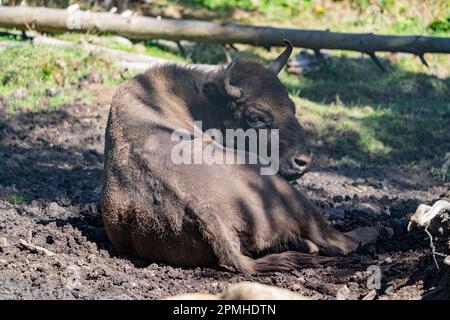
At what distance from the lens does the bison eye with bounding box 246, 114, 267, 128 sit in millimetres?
8297

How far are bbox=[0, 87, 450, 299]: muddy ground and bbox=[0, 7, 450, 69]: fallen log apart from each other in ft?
8.67

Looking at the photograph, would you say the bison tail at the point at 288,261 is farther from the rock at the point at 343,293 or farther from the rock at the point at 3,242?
the rock at the point at 3,242

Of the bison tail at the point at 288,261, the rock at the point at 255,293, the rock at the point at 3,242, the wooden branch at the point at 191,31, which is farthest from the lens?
the wooden branch at the point at 191,31

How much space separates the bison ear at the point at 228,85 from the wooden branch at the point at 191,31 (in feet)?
17.5

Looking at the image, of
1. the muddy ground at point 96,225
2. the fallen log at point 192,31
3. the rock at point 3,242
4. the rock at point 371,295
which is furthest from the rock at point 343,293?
the fallen log at point 192,31

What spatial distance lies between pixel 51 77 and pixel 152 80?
473 cm

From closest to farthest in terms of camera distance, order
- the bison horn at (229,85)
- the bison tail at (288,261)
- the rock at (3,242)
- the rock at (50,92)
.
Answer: the bison tail at (288,261), the rock at (3,242), the bison horn at (229,85), the rock at (50,92)

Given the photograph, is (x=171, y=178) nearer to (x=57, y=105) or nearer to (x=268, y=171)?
(x=268, y=171)

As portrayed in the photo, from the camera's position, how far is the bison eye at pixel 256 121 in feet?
27.2

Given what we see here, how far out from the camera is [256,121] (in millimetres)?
8320

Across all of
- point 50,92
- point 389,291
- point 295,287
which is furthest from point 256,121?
point 50,92

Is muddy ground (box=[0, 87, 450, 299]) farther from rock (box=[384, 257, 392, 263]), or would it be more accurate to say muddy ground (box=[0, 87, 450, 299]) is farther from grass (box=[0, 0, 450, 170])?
grass (box=[0, 0, 450, 170])

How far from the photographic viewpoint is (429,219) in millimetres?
6172

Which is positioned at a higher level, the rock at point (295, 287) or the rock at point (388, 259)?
the rock at point (388, 259)
